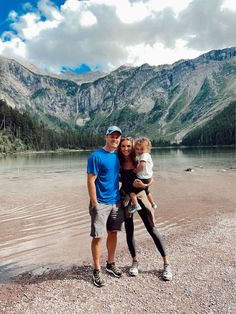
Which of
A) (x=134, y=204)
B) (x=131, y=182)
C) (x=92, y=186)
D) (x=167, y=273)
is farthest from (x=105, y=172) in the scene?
(x=167, y=273)

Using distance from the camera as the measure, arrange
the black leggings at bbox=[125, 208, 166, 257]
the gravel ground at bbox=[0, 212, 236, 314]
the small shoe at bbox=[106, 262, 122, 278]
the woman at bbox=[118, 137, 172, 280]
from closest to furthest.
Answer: the gravel ground at bbox=[0, 212, 236, 314] → the woman at bbox=[118, 137, 172, 280] → the small shoe at bbox=[106, 262, 122, 278] → the black leggings at bbox=[125, 208, 166, 257]

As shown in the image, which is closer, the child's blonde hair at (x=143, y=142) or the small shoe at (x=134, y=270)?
the child's blonde hair at (x=143, y=142)

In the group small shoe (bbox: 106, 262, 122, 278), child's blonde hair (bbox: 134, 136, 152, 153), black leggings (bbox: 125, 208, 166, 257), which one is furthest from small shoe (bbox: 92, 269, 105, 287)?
child's blonde hair (bbox: 134, 136, 152, 153)

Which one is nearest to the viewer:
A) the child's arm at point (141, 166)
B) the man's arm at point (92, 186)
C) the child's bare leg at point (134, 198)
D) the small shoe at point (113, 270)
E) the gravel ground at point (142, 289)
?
the gravel ground at point (142, 289)

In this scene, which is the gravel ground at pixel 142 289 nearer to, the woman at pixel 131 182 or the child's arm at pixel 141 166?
the woman at pixel 131 182

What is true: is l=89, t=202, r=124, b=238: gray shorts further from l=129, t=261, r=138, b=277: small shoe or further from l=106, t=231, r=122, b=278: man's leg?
l=129, t=261, r=138, b=277: small shoe

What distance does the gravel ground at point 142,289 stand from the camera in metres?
7.75

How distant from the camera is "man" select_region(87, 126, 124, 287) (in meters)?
8.98

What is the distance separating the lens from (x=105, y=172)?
916cm

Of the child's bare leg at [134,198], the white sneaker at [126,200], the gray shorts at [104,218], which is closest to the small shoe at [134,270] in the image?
the gray shorts at [104,218]

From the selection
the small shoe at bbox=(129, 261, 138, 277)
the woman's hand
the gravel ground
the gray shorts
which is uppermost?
the woman's hand

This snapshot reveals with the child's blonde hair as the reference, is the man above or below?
below

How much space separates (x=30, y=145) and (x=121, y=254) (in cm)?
17677

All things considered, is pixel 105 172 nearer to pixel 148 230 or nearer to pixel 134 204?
pixel 134 204
